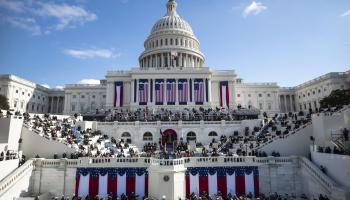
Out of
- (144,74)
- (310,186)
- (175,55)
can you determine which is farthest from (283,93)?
(310,186)

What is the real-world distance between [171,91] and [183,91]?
343 cm

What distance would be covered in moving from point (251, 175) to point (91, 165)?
19.2m

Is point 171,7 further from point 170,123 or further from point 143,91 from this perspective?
point 170,123

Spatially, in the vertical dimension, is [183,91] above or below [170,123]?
above

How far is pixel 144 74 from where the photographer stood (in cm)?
8188

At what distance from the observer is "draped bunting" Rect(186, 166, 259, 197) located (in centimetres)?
3338

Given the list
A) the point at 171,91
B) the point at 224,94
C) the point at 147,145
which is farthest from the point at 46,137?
the point at 224,94

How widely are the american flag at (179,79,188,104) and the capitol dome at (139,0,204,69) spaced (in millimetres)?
16040

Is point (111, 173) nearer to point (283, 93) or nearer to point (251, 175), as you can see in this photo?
point (251, 175)

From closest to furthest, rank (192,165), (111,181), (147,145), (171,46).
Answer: (111,181) < (192,165) < (147,145) < (171,46)

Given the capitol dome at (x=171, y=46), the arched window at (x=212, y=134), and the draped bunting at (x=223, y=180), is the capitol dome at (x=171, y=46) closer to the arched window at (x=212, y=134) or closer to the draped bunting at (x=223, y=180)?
the arched window at (x=212, y=134)

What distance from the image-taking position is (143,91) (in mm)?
80562

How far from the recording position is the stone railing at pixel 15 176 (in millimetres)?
28341

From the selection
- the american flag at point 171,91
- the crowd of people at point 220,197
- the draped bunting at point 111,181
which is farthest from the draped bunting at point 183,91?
the crowd of people at point 220,197
